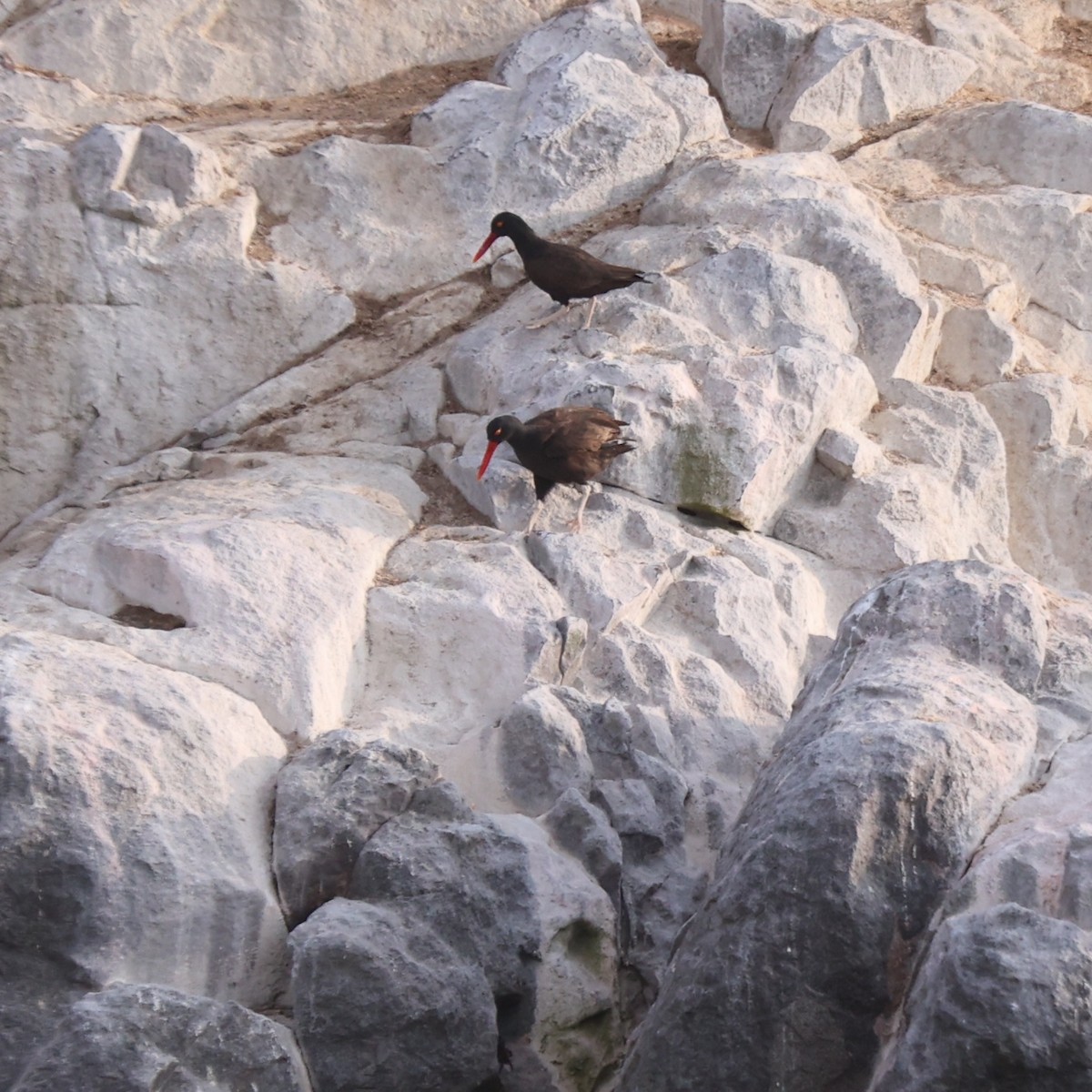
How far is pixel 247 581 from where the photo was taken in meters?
6.84

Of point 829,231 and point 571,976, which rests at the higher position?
point 829,231

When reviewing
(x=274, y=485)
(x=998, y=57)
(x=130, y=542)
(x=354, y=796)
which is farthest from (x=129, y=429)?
(x=998, y=57)

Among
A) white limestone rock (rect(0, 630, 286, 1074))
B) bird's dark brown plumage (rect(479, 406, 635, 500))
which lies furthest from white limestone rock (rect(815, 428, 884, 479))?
white limestone rock (rect(0, 630, 286, 1074))

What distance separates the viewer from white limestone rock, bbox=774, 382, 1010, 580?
872cm

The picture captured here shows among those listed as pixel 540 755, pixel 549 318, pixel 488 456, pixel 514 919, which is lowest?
pixel 514 919

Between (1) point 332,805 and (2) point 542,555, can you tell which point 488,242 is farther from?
(1) point 332,805

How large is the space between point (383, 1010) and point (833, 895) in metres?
1.81

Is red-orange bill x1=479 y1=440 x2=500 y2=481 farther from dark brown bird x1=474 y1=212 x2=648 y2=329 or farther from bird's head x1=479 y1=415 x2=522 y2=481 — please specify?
dark brown bird x1=474 y1=212 x2=648 y2=329

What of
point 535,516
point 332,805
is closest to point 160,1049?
point 332,805

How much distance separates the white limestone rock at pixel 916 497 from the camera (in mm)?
8719

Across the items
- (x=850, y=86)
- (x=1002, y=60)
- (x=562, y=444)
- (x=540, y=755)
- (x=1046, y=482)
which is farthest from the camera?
(x=1002, y=60)

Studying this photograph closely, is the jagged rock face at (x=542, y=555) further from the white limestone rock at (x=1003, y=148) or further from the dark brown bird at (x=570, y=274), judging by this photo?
the dark brown bird at (x=570, y=274)

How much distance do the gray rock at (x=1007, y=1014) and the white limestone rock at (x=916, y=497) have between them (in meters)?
4.44

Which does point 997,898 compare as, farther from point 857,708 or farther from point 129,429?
point 129,429
